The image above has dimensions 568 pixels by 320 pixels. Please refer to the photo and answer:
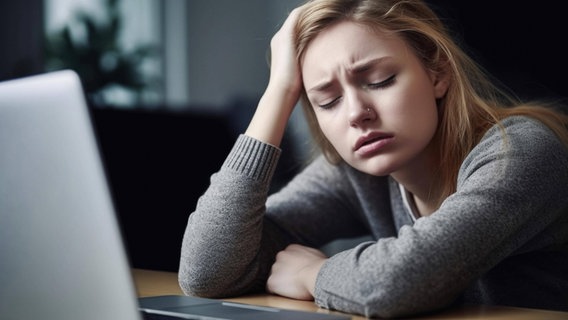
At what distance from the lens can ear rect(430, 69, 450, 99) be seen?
1301mm

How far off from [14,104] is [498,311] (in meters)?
0.64

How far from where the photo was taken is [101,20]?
2504mm

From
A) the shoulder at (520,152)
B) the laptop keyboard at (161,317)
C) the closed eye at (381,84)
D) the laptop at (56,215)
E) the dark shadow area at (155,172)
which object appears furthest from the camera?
the dark shadow area at (155,172)

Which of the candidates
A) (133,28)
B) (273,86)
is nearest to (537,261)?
(273,86)

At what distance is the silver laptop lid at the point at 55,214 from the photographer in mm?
739

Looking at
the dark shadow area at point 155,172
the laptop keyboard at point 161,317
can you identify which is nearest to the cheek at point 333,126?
the laptop keyboard at point 161,317

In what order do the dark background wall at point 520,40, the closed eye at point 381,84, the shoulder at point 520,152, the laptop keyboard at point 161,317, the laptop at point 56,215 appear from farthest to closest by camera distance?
the dark background wall at point 520,40
the closed eye at point 381,84
the shoulder at point 520,152
the laptop keyboard at point 161,317
the laptop at point 56,215

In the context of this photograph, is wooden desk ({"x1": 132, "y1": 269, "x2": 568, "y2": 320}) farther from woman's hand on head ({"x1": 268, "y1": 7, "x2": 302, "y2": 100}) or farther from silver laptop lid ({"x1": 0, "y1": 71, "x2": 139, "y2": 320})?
woman's hand on head ({"x1": 268, "y1": 7, "x2": 302, "y2": 100})

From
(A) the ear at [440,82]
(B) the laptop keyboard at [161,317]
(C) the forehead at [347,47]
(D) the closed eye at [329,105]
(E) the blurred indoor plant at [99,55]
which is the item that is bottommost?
(B) the laptop keyboard at [161,317]

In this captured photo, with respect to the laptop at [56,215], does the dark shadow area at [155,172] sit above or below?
below

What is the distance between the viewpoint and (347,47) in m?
1.22

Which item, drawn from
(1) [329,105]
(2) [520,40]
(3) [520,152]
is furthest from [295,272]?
(2) [520,40]

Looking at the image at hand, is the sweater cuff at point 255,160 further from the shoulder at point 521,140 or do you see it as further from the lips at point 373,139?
the shoulder at point 521,140

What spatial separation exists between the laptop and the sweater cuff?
1.63ft
